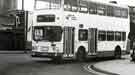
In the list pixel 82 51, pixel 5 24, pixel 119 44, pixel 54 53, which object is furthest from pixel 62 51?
pixel 5 24

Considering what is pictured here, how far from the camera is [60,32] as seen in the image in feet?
67.7

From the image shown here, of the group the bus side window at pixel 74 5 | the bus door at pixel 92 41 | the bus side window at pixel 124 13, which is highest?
the bus side window at pixel 74 5

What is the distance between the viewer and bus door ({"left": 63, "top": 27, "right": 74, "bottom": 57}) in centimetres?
2106

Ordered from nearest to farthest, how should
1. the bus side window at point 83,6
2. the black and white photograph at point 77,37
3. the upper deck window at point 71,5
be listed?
the black and white photograph at point 77,37
the upper deck window at point 71,5
the bus side window at point 83,6

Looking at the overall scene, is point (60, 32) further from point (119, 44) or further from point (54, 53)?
point (119, 44)

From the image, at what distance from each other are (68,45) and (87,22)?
2.41m

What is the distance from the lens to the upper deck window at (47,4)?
2092 cm

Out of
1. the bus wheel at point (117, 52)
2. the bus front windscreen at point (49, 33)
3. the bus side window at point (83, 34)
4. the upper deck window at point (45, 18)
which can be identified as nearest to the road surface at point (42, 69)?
the bus front windscreen at point (49, 33)

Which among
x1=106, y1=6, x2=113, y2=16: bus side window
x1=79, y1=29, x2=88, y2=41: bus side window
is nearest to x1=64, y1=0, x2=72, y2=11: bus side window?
x1=79, y1=29, x2=88, y2=41: bus side window

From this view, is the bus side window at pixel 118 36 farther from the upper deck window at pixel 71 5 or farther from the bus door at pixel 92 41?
the upper deck window at pixel 71 5

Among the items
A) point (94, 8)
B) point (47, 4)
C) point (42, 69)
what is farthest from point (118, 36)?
point (42, 69)

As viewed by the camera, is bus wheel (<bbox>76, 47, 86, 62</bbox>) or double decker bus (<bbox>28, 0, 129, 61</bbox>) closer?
double decker bus (<bbox>28, 0, 129, 61</bbox>)

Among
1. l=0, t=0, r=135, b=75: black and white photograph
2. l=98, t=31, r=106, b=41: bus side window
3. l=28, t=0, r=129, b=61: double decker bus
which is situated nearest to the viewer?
l=0, t=0, r=135, b=75: black and white photograph

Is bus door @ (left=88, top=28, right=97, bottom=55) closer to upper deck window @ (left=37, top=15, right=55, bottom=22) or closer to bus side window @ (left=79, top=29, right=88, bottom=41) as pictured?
bus side window @ (left=79, top=29, right=88, bottom=41)
